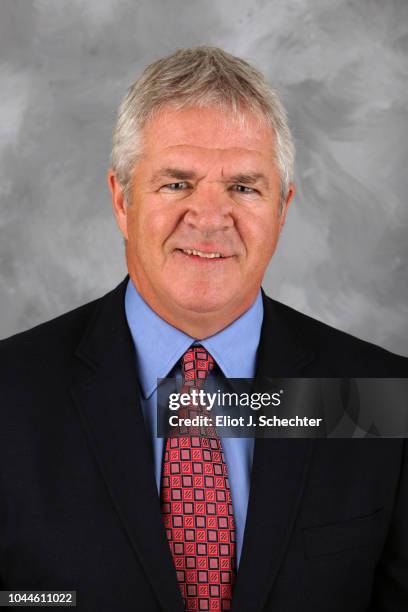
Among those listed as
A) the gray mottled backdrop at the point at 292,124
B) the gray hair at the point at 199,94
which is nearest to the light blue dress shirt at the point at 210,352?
the gray hair at the point at 199,94

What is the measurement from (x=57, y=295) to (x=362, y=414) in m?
2.29

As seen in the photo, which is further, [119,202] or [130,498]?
[119,202]

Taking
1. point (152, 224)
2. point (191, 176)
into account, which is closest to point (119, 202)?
point (152, 224)

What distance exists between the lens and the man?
331 cm

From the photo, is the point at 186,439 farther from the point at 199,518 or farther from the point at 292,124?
the point at 292,124

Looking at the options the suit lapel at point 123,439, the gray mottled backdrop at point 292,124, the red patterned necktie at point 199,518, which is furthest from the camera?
the gray mottled backdrop at point 292,124

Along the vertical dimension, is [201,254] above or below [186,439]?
above

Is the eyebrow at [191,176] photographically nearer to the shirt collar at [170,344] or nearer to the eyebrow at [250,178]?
the eyebrow at [250,178]

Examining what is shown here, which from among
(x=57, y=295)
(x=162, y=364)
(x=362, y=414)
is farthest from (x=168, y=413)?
(x=57, y=295)

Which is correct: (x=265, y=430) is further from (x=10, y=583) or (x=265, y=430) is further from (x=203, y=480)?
(x=10, y=583)

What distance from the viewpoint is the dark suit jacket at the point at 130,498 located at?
10.8 feet

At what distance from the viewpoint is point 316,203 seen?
557 centimetres

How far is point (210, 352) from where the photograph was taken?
3.57 m

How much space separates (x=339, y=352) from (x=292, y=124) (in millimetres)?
2008
